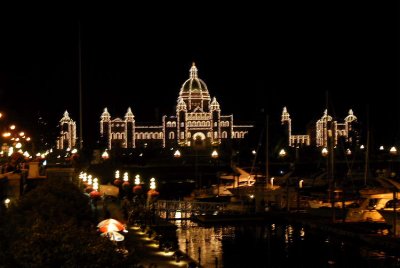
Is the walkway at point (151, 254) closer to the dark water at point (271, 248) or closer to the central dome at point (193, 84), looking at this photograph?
the dark water at point (271, 248)

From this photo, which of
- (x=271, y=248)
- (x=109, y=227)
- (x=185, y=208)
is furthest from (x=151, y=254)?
(x=185, y=208)

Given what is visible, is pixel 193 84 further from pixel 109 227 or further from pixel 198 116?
pixel 109 227

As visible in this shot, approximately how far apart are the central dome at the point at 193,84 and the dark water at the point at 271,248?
457 ft

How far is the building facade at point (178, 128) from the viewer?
16300 centimetres

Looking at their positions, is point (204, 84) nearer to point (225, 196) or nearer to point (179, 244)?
point (225, 196)

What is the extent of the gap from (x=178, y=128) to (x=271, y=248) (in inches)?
5385

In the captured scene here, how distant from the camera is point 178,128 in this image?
165500mm

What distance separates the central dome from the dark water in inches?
5490

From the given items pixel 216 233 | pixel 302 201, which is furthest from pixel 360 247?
pixel 302 201

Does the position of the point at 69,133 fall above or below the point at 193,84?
below

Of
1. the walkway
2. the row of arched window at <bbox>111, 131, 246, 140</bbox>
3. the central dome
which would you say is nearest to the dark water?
the walkway

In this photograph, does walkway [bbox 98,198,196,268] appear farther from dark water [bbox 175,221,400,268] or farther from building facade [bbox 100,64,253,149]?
building facade [bbox 100,64,253,149]

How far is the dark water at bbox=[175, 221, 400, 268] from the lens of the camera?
25656 mm

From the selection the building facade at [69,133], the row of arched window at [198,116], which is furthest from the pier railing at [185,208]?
the row of arched window at [198,116]
